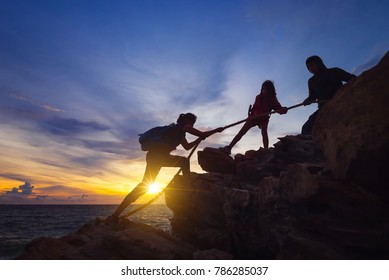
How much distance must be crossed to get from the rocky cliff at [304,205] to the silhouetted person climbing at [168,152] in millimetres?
1476

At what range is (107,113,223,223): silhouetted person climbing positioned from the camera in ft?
29.6

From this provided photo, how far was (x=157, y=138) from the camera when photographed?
8.91 m

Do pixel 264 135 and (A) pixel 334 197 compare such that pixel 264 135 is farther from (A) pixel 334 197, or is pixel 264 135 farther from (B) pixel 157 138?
(A) pixel 334 197

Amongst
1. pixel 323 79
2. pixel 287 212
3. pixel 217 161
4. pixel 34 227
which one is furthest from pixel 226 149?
pixel 34 227

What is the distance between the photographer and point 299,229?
7.00m

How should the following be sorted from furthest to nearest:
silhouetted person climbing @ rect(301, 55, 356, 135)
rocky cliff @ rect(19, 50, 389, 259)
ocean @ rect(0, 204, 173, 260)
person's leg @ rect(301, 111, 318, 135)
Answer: ocean @ rect(0, 204, 173, 260), person's leg @ rect(301, 111, 318, 135), silhouetted person climbing @ rect(301, 55, 356, 135), rocky cliff @ rect(19, 50, 389, 259)

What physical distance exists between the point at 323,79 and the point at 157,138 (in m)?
6.82

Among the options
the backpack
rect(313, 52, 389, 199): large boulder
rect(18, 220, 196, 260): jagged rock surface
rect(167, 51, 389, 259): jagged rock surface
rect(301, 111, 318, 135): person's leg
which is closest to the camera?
rect(313, 52, 389, 199): large boulder

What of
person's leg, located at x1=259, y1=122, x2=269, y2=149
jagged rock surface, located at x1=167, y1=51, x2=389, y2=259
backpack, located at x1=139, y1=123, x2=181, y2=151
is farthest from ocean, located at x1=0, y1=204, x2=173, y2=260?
person's leg, located at x1=259, y1=122, x2=269, y2=149

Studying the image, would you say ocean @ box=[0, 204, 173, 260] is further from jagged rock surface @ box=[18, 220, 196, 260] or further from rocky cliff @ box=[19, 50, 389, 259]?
rocky cliff @ box=[19, 50, 389, 259]

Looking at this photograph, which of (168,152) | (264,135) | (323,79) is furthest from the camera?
(264,135)

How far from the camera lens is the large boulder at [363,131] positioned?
16.8 ft
